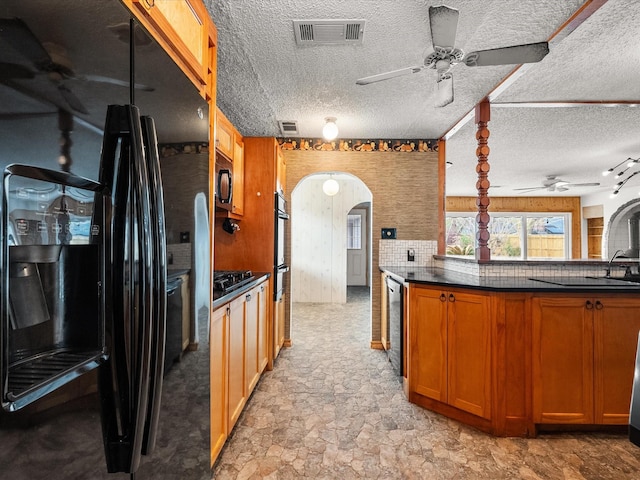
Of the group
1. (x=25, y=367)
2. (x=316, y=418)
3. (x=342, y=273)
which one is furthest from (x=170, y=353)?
(x=342, y=273)

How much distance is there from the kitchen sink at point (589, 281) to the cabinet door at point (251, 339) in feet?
6.53

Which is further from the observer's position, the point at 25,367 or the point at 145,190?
the point at 145,190

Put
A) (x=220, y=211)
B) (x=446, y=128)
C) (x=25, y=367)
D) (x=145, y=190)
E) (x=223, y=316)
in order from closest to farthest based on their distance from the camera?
(x=25, y=367), (x=145, y=190), (x=223, y=316), (x=220, y=211), (x=446, y=128)

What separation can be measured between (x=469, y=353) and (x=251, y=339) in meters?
1.45

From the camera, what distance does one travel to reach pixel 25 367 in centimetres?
54

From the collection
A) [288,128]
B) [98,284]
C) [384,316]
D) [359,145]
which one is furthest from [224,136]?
[384,316]

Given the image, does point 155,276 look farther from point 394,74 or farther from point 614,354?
Result: point 614,354

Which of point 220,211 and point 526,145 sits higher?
point 526,145

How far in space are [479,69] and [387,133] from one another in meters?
1.33

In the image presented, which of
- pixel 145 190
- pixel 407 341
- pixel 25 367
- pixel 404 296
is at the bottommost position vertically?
pixel 407 341

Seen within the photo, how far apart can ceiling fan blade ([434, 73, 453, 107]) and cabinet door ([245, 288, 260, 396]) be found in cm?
186

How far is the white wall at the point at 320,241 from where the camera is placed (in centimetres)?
655

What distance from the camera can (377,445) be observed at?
1.92 metres

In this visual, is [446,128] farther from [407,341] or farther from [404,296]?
[407,341]
